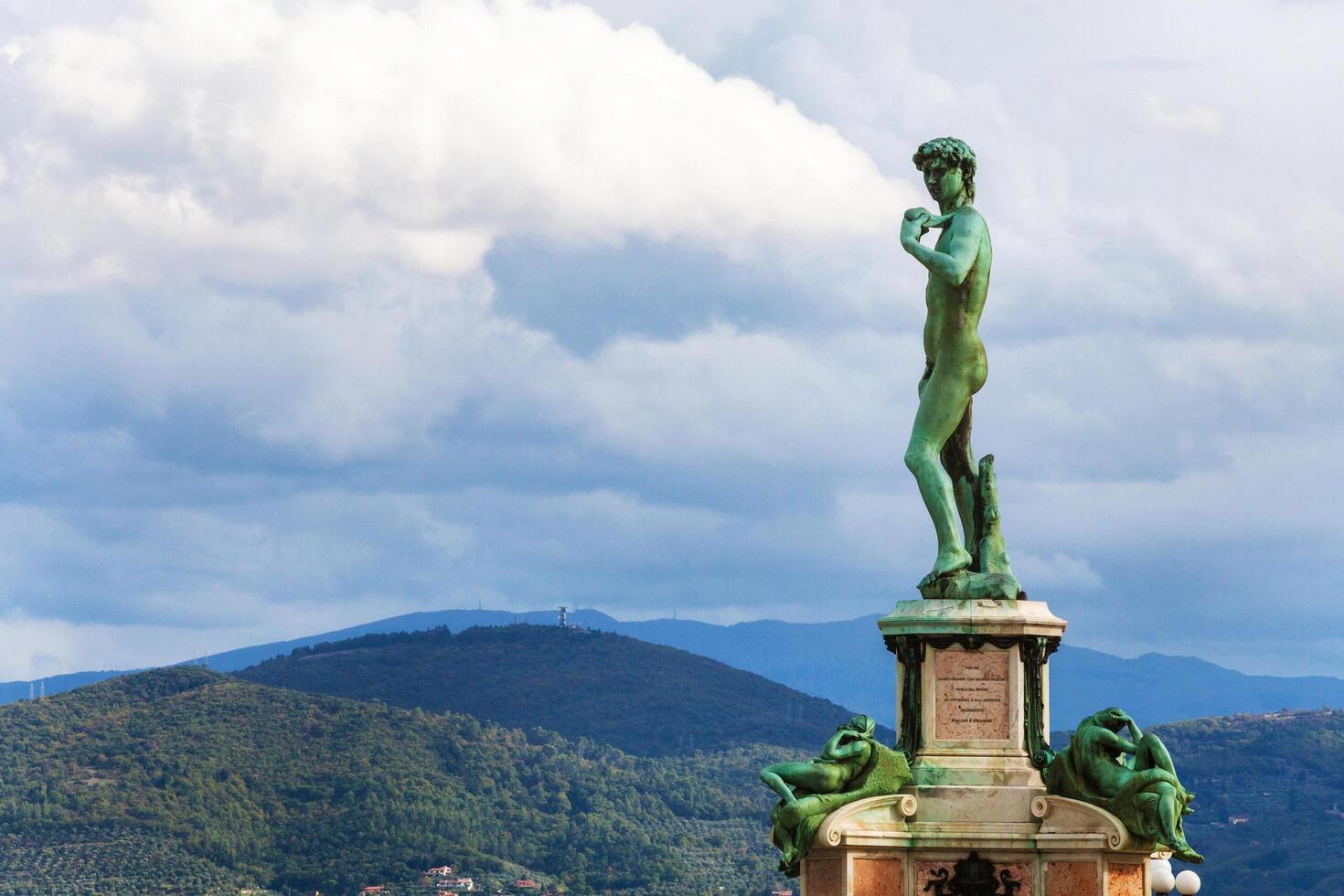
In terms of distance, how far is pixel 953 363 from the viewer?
2231 centimetres

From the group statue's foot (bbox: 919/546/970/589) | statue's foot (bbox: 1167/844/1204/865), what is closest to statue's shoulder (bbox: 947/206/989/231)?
statue's foot (bbox: 919/546/970/589)

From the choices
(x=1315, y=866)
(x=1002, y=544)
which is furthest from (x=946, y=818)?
(x=1315, y=866)

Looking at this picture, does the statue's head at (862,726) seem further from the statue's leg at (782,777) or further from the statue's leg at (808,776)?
the statue's leg at (782,777)

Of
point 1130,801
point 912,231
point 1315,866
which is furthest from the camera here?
point 1315,866

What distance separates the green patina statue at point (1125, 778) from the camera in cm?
2019

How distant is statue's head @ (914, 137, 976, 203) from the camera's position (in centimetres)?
2244

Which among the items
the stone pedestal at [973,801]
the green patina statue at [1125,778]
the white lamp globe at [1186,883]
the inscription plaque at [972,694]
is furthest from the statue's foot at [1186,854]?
the white lamp globe at [1186,883]

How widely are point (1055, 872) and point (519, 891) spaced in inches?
7048

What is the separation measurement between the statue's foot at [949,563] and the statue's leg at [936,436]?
0.21 m

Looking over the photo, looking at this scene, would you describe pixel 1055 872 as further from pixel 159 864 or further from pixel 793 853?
pixel 159 864

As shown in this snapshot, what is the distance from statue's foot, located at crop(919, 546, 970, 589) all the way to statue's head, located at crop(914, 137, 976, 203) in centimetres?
308

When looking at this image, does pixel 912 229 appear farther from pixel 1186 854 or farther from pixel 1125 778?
pixel 1186 854

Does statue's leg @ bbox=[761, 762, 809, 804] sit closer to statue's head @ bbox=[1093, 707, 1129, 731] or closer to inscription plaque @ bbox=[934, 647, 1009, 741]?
inscription plaque @ bbox=[934, 647, 1009, 741]

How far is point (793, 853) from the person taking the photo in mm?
20922
